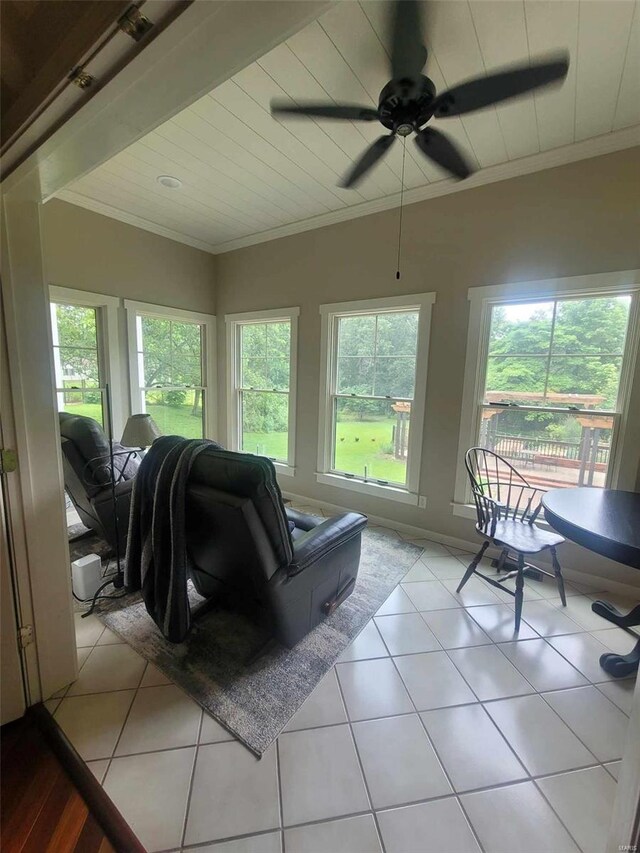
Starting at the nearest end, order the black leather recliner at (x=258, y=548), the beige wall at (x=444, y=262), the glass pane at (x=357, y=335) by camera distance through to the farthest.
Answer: the black leather recliner at (x=258, y=548), the beige wall at (x=444, y=262), the glass pane at (x=357, y=335)

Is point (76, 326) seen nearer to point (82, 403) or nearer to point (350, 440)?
point (82, 403)

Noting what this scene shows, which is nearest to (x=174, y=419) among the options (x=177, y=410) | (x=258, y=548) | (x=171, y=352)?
(x=177, y=410)

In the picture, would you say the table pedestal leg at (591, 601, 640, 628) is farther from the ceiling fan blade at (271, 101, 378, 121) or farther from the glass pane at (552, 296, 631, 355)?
the ceiling fan blade at (271, 101, 378, 121)

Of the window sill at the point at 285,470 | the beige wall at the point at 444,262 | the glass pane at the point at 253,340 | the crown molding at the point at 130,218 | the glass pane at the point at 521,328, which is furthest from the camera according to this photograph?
the glass pane at the point at 253,340

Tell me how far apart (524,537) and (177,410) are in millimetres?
3622

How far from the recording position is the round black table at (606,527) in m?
1.44

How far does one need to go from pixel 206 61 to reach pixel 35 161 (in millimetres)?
766

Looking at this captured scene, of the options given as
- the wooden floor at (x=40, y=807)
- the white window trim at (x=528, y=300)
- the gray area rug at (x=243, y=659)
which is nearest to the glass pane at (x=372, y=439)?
the white window trim at (x=528, y=300)

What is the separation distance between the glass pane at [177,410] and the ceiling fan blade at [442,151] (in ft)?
10.4

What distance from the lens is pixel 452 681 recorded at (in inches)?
64.1

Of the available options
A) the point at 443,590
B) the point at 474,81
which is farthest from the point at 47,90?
the point at 443,590

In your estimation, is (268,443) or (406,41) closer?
(406,41)

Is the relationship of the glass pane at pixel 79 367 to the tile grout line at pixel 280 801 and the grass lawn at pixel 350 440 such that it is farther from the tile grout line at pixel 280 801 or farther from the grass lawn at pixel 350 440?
the tile grout line at pixel 280 801

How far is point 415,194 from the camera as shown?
2.76 meters
